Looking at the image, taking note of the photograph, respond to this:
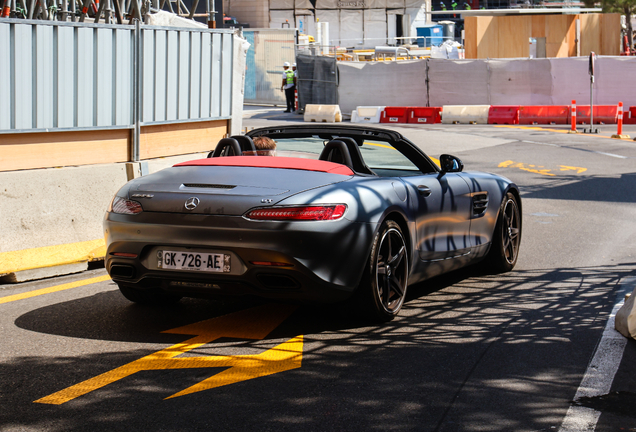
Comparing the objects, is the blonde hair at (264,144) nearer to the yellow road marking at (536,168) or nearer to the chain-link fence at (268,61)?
the yellow road marking at (536,168)

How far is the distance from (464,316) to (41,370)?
2743mm

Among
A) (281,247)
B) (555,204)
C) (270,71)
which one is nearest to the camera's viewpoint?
(281,247)

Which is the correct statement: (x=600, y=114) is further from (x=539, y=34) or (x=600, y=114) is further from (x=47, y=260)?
(x=47, y=260)

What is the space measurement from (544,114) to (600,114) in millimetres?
1783

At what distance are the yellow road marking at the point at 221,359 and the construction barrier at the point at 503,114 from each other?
24.5 metres

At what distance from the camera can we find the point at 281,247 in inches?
190

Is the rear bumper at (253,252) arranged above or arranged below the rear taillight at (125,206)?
A: below

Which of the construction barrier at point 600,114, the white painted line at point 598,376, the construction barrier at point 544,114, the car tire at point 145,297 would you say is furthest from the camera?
the construction barrier at point 544,114

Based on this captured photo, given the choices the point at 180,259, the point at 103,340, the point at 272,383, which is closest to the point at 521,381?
the point at 272,383

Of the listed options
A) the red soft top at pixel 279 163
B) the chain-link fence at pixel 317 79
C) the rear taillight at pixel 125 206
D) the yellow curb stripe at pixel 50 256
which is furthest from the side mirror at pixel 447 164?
the chain-link fence at pixel 317 79

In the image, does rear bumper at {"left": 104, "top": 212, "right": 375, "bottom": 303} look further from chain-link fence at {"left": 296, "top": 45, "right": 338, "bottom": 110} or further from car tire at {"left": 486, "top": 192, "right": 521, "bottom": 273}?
chain-link fence at {"left": 296, "top": 45, "right": 338, "bottom": 110}

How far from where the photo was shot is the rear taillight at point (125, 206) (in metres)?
5.20

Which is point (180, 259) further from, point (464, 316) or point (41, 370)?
point (464, 316)

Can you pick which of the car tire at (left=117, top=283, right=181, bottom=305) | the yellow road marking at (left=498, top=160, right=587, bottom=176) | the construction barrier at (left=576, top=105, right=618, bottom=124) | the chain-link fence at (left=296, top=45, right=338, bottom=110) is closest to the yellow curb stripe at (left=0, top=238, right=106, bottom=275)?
the car tire at (left=117, top=283, right=181, bottom=305)
